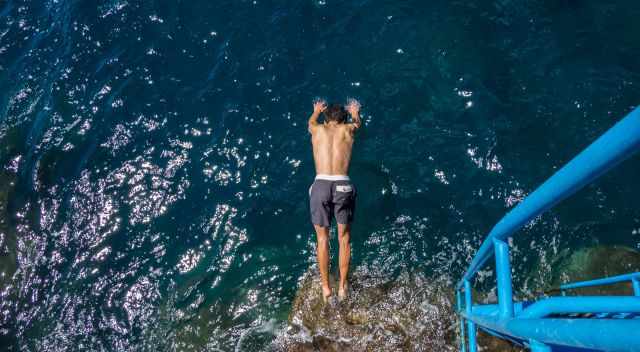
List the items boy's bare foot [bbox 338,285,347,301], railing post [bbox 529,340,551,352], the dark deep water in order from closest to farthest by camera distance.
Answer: railing post [bbox 529,340,551,352]
boy's bare foot [bbox 338,285,347,301]
the dark deep water

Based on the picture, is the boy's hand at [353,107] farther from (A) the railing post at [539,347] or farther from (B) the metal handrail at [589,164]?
(A) the railing post at [539,347]

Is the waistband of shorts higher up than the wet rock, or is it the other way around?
the waistband of shorts

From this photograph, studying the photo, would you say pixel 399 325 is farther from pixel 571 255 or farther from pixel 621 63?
pixel 621 63

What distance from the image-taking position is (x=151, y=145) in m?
8.93

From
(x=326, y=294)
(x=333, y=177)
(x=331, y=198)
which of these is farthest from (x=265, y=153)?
(x=326, y=294)

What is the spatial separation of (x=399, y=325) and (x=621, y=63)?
6.28 metres

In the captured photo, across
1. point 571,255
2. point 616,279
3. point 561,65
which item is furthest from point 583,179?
point 561,65

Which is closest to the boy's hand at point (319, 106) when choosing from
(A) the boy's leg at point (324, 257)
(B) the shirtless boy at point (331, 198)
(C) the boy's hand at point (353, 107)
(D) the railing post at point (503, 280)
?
(C) the boy's hand at point (353, 107)

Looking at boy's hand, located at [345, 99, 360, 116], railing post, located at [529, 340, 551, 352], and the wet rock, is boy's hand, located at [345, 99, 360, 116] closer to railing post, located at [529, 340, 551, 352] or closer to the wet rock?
the wet rock

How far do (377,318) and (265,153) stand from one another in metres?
3.65

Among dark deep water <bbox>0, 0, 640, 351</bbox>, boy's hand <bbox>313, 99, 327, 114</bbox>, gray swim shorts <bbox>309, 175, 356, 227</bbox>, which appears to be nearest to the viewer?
gray swim shorts <bbox>309, 175, 356, 227</bbox>

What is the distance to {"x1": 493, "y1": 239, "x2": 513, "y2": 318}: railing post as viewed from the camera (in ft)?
Result: 9.09

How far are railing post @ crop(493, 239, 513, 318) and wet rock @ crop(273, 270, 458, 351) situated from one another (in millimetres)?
3610

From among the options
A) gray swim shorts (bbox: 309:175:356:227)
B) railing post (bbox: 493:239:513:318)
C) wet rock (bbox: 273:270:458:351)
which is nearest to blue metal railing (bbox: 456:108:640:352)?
railing post (bbox: 493:239:513:318)
